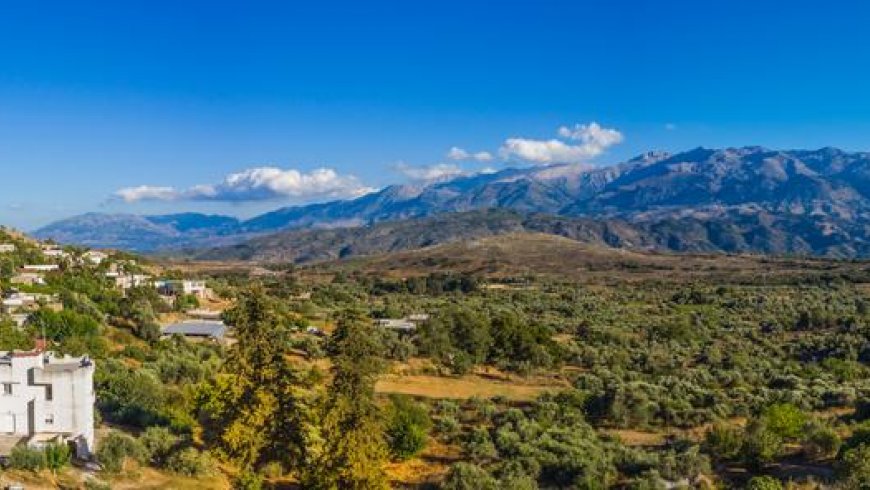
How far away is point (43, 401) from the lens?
24891mm

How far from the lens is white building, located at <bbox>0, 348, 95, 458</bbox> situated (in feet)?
80.4

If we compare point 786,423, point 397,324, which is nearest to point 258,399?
point 786,423

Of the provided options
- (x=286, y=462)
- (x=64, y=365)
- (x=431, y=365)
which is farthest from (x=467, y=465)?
(x=431, y=365)

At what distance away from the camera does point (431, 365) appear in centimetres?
4741

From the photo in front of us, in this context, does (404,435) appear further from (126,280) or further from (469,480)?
(126,280)

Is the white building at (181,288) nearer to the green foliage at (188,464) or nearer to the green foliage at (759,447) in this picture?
the green foliage at (188,464)

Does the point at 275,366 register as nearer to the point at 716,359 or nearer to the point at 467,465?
the point at 467,465

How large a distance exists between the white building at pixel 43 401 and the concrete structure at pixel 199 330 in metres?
24.7

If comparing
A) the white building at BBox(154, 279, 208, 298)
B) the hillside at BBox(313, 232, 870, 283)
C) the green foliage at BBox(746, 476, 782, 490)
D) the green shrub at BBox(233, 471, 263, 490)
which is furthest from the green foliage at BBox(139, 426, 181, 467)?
the hillside at BBox(313, 232, 870, 283)

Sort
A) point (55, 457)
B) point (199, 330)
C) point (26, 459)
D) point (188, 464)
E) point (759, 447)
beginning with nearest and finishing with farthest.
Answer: point (26, 459)
point (55, 457)
point (188, 464)
point (759, 447)
point (199, 330)

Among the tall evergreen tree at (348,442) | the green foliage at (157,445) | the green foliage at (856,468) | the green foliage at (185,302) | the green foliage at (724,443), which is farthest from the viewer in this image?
the green foliage at (185,302)

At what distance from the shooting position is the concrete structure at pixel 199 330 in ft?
166

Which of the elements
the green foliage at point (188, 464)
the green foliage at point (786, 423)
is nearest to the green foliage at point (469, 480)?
the green foliage at point (188, 464)

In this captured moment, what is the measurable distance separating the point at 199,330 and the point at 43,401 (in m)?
26.9
